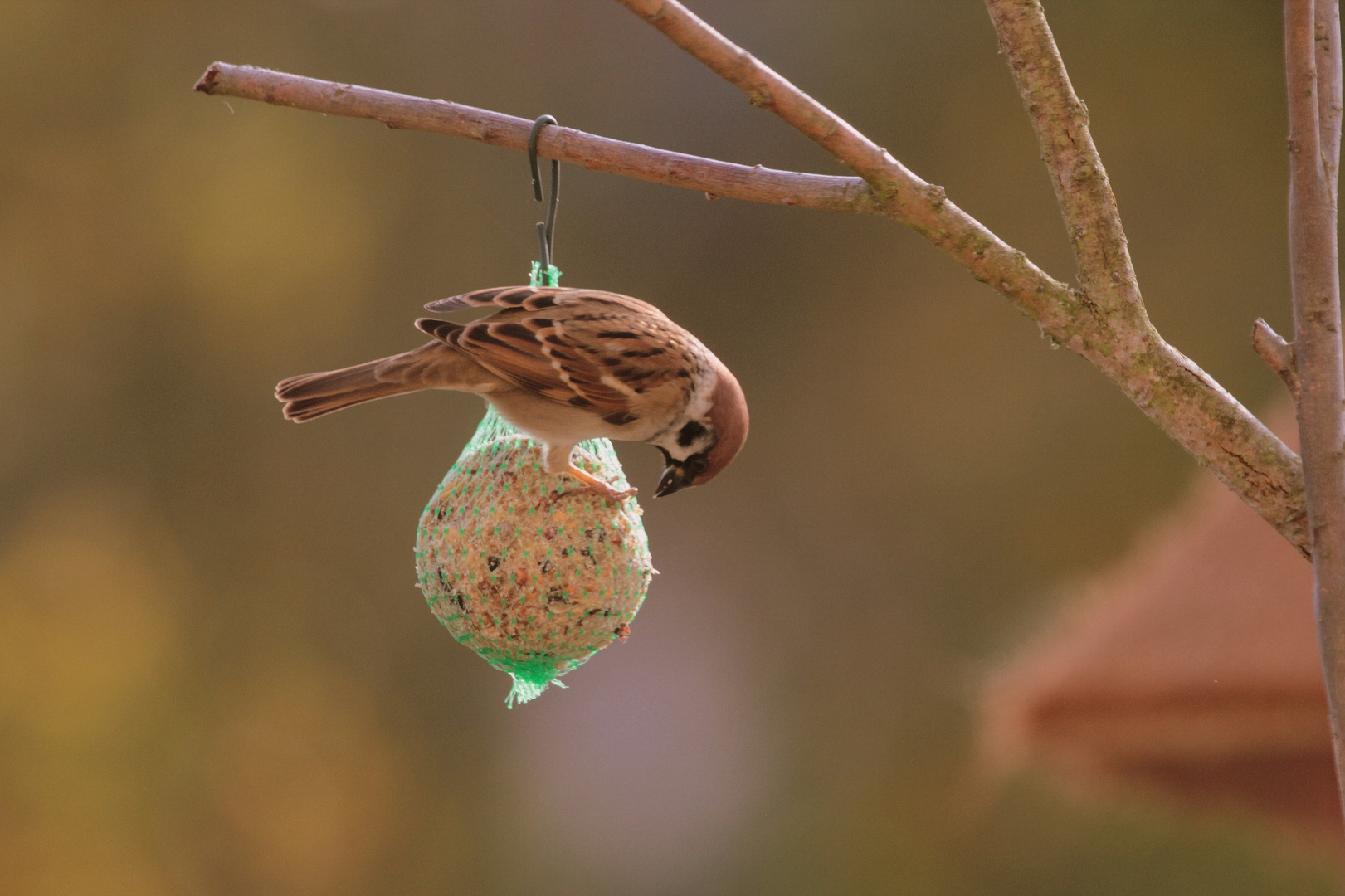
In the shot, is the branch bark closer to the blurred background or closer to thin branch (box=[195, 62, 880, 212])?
thin branch (box=[195, 62, 880, 212])

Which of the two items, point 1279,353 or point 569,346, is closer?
point 1279,353

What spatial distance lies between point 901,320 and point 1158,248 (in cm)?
100

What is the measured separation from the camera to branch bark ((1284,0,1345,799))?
3.58 ft

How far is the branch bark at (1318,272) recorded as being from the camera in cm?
109

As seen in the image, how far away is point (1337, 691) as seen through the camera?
1052 mm

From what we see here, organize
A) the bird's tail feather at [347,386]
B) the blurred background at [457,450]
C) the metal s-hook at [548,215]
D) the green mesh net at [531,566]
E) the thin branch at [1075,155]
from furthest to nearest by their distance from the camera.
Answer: the blurred background at [457,450]
the bird's tail feather at [347,386]
the green mesh net at [531,566]
the metal s-hook at [548,215]
the thin branch at [1075,155]

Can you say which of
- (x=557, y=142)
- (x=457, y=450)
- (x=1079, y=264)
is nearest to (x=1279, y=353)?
(x=1079, y=264)

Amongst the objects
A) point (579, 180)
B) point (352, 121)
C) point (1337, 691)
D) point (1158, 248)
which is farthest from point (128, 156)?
point (1337, 691)

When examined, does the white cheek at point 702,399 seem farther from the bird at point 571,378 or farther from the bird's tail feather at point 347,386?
the bird's tail feather at point 347,386

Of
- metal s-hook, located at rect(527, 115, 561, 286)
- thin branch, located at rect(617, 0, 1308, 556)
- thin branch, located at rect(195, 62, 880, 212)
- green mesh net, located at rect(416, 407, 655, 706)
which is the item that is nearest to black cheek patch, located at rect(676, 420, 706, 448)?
green mesh net, located at rect(416, 407, 655, 706)

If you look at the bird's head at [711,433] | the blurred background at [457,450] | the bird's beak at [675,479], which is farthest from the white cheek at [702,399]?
the blurred background at [457,450]

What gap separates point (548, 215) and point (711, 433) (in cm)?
48

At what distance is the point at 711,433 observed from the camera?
1.82 meters

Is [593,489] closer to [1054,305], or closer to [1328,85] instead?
[1054,305]
